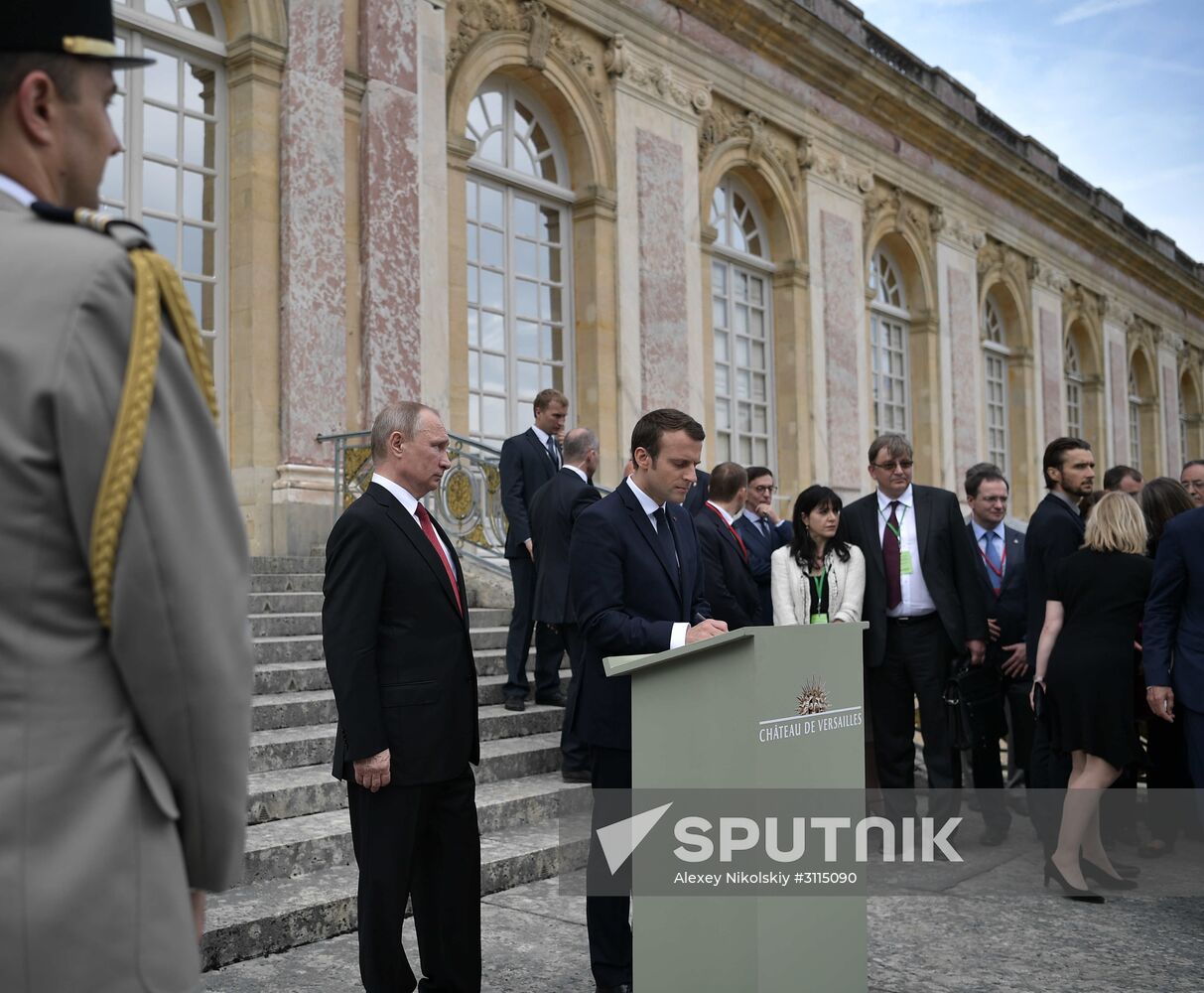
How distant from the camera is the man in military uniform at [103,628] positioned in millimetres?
1229

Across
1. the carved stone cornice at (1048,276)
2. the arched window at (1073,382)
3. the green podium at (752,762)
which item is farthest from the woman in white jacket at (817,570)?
the arched window at (1073,382)

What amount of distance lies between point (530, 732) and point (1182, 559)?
3.58 meters

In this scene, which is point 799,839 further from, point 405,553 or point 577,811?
point 577,811

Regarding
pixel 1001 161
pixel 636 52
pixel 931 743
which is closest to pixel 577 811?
pixel 931 743

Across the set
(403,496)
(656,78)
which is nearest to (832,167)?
(656,78)

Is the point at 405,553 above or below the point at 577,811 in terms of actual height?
above

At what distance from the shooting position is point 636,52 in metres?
13.1

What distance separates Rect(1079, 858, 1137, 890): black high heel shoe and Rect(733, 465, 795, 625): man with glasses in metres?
2.15

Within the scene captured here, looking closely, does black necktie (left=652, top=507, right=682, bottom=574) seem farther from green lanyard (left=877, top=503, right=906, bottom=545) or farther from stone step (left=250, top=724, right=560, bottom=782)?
green lanyard (left=877, top=503, right=906, bottom=545)

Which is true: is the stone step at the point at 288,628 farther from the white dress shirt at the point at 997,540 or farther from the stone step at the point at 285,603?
the white dress shirt at the point at 997,540

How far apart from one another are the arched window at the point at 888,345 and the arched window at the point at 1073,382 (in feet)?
22.4

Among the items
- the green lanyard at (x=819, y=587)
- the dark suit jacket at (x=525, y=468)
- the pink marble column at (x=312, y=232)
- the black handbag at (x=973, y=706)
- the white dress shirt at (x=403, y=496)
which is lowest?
the black handbag at (x=973, y=706)

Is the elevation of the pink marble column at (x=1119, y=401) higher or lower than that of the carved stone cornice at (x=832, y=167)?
lower

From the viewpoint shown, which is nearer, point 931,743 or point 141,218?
point 931,743
